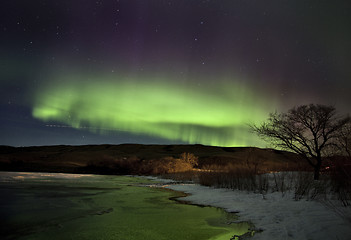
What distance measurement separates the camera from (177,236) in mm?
4781

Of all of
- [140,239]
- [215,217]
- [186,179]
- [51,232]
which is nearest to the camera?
[140,239]

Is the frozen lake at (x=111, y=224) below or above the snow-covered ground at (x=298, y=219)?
below

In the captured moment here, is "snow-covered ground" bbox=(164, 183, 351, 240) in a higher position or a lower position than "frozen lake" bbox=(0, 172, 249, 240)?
higher

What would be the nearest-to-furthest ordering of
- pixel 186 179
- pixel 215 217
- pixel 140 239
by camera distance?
pixel 140 239 → pixel 215 217 → pixel 186 179

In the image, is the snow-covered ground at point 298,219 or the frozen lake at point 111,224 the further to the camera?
the frozen lake at point 111,224

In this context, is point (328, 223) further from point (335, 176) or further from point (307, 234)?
point (335, 176)

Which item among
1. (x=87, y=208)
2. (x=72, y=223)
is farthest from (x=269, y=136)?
(x=72, y=223)

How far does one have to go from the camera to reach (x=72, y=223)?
5.77 m

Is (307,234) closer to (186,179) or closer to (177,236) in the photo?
(177,236)

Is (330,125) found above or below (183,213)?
above

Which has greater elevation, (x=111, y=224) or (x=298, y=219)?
(x=298, y=219)

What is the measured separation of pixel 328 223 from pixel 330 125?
16.2m

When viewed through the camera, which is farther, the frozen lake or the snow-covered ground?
the frozen lake

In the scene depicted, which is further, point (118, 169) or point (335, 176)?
point (118, 169)
